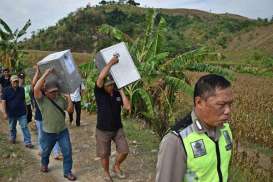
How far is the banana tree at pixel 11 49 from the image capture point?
70.0 feet

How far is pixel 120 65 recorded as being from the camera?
596 cm

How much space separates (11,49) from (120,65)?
17436mm

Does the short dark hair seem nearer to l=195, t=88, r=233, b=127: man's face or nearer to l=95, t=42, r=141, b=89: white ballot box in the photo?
l=195, t=88, r=233, b=127: man's face

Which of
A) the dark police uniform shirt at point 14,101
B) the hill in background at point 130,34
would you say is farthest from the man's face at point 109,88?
the hill in background at point 130,34

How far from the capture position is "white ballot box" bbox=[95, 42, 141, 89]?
19.5ft

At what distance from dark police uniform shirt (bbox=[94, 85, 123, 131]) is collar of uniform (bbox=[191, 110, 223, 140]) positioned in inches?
147

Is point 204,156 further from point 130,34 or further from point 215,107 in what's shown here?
point 130,34

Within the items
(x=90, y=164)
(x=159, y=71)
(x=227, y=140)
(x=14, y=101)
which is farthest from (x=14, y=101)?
(x=227, y=140)

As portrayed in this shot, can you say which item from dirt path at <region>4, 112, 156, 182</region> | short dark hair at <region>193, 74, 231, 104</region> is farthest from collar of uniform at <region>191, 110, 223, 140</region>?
dirt path at <region>4, 112, 156, 182</region>

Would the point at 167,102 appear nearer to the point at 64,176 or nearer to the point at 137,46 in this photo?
the point at 137,46

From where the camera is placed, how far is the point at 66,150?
6891mm

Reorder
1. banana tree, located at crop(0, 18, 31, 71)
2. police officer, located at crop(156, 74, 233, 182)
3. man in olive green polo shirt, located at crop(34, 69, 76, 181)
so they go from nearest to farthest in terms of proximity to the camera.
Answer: police officer, located at crop(156, 74, 233, 182)
man in olive green polo shirt, located at crop(34, 69, 76, 181)
banana tree, located at crop(0, 18, 31, 71)

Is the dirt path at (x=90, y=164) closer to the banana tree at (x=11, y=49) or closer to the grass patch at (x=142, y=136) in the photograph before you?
the grass patch at (x=142, y=136)

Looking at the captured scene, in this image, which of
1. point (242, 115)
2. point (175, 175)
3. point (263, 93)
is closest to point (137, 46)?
point (242, 115)
